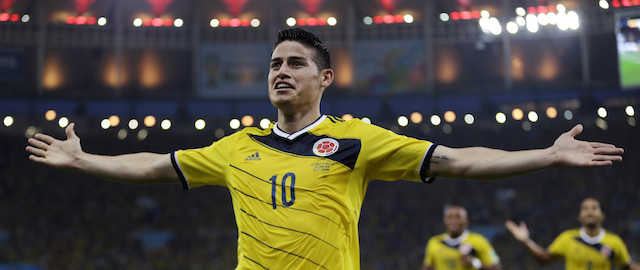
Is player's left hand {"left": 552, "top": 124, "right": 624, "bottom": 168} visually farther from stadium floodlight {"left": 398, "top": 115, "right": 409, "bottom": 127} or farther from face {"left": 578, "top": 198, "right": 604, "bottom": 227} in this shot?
stadium floodlight {"left": 398, "top": 115, "right": 409, "bottom": 127}

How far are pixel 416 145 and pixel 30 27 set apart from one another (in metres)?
21.3

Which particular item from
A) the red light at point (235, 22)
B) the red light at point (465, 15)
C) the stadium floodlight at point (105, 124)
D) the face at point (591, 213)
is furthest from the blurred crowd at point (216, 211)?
the face at point (591, 213)

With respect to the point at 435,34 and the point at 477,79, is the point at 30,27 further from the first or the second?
the point at 477,79

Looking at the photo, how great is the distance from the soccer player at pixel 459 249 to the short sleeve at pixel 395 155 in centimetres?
564

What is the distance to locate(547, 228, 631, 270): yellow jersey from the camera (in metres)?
7.84

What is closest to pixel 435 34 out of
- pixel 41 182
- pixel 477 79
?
pixel 477 79

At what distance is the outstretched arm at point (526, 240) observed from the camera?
7.56 m

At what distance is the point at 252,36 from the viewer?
2027cm

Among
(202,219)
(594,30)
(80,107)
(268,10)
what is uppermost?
(268,10)

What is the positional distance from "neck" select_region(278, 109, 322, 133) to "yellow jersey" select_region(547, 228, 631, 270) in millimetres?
6602

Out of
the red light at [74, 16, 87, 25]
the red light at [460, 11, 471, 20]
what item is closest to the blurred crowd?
the red light at [460, 11, 471, 20]

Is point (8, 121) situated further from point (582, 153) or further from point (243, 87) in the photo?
point (582, 153)

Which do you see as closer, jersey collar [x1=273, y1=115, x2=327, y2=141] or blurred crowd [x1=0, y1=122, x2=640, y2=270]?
jersey collar [x1=273, y1=115, x2=327, y2=141]

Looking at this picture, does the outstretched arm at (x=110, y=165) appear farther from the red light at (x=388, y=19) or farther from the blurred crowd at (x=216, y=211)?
the blurred crowd at (x=216, y=211)
